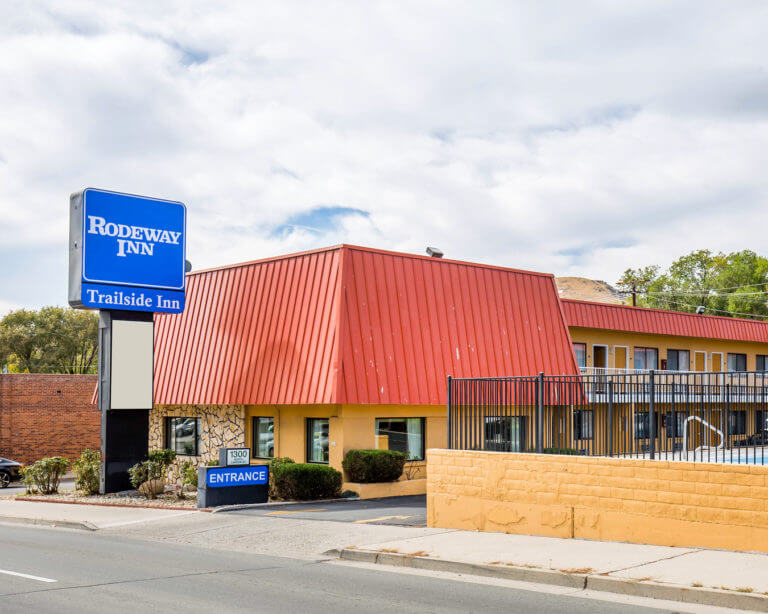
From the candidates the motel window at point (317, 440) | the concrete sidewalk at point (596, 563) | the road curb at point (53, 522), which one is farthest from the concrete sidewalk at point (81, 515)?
the concrete sidewalk at point (596, 563)

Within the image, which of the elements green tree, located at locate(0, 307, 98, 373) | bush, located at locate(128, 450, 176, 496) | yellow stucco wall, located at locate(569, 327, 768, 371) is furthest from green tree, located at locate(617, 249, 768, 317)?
bush, located at locate(128, 450, 176, 496)

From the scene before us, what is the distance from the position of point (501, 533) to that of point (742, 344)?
129 feet

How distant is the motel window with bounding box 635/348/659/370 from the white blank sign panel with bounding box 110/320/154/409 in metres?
27.1

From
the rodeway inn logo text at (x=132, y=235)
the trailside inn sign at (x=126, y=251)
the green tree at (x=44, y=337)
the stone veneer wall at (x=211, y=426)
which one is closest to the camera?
the trailside inn sign at (x=126, y=251)

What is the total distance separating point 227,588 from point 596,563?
5.04 metres

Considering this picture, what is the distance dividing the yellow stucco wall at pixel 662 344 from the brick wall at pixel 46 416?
23.9 m

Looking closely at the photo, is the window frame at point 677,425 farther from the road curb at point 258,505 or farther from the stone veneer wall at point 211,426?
the stone veneer wall at point 211,426

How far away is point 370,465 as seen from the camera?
24391 millimetres

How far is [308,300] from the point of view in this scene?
26266 millimetres

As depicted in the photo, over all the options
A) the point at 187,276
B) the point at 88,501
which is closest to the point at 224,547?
the point at 88,501

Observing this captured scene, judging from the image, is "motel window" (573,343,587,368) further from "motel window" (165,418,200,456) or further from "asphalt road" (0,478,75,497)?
"asphalt road" (0,478,75,497)

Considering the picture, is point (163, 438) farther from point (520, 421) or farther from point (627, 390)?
point (627, 390)

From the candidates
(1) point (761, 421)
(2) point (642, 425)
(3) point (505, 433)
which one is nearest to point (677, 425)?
(2) point (642, 425)

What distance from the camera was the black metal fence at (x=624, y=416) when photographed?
1306 centimetres
